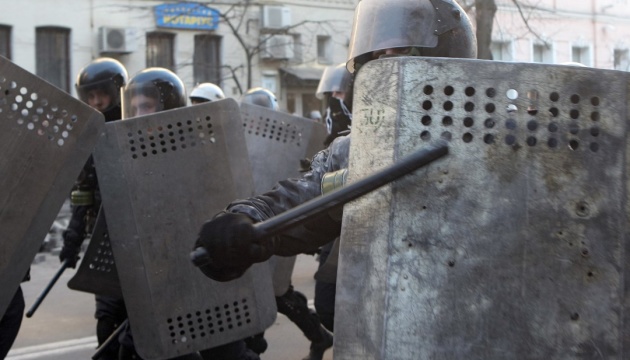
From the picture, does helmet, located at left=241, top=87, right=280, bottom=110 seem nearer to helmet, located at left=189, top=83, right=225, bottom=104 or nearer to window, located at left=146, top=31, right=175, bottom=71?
helmet, located at left=189, top=83, right=225, bottom=104

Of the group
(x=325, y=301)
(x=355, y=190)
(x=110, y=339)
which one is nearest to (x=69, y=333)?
(x=325, y=301)

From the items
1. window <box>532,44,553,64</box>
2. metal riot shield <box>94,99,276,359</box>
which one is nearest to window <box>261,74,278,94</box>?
window <box>532,44,553,64</box>

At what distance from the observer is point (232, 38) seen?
24750 mm

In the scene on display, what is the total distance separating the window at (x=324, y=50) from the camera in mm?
26172

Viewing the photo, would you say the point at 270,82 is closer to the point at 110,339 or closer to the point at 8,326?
the point at 110,339

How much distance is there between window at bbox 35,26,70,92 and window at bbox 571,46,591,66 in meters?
13.9

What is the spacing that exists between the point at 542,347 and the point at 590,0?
27068 millimetres

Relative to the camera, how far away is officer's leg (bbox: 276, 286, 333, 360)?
5.95 m

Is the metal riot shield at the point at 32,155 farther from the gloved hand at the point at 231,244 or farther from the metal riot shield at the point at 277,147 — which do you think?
the metal riot shield at the point at 277,147

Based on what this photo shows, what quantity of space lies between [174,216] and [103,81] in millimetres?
1896

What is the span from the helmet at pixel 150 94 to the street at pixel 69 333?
2.12m

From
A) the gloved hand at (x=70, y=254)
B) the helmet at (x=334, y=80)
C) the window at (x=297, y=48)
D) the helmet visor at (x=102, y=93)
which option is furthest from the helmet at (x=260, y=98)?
the window at (x=297, y=48)

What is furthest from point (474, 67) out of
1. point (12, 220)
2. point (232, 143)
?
point (232, 143)

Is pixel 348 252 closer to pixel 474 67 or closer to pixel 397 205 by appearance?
pixel 397 205
